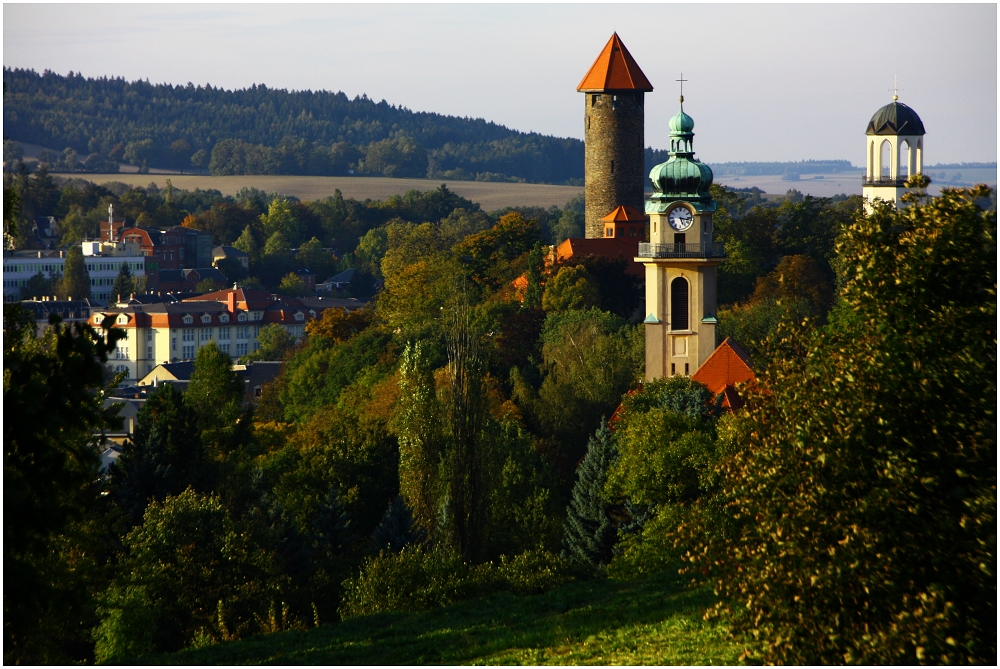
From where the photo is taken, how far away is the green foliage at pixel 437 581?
28.4 meters

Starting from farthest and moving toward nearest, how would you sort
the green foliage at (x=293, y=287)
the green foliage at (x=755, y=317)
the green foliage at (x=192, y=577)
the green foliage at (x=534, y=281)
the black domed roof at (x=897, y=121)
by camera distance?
the green foliage at (x=293, y=287) < the black domed roof at (x=897, y=121) < the green foliage at (x=534, y=281) < the green foliage at (x=755, y=317) < the green foliage at (x=192, y=577)

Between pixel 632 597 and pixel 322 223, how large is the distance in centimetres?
15179

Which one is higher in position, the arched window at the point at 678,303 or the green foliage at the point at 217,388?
the arched window at the point at 678,303

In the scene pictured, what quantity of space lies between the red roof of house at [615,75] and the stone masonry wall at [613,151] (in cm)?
53

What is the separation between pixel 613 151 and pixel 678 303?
106 feet

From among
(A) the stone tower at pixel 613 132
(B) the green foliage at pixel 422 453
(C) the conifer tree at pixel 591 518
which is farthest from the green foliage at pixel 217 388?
(A) the stone tower at pixel 613 132

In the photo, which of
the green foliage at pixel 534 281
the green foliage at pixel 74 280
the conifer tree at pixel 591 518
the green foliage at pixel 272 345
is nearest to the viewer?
the conifer tree at pixel 591 518

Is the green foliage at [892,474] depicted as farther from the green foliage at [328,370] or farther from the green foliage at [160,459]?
the green foliage at [328,370]

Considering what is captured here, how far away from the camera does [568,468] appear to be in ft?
159

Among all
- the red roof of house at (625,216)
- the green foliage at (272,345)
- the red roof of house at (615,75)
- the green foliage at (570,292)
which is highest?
the red roof of house at (615,75)

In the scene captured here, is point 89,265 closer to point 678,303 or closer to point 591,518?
point 678,303

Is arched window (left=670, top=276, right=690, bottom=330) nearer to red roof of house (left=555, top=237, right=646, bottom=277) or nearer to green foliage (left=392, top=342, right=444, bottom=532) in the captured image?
green foliage (left=392, top=342, right=444, bottom=532)

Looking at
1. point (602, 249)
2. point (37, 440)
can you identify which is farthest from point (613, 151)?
point (37, 440)

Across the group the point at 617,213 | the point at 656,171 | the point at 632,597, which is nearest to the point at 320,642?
the point at 632,597
